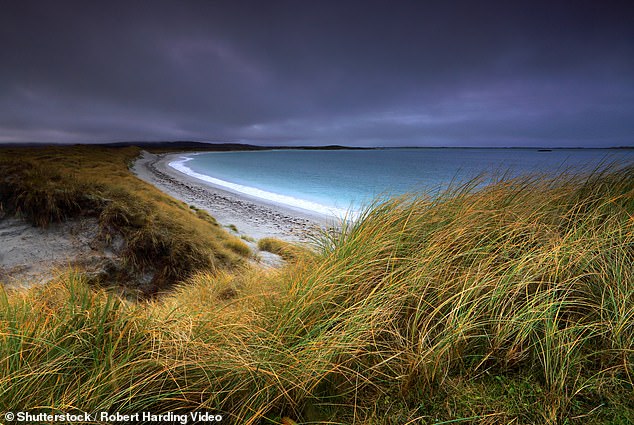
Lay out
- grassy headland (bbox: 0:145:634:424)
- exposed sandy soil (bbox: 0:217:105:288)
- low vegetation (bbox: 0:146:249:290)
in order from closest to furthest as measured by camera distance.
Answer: grassy headland (bbox: 0:145:634:424), exposed sandy soil (bbox: 0:217:105:288), low vegetation (bbox: 0:146:249:290)

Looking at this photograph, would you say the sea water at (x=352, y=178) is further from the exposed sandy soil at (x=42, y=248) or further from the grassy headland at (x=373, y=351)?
the exposed sandy soil at (x=42, y=248)

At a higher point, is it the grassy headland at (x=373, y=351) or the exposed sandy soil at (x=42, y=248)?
the grassy headland at (x=373, y=351)

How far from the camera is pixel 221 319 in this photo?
1792 mm

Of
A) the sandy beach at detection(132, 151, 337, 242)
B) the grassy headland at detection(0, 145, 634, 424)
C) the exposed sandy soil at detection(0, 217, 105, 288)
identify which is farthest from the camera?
the sandy beach at detection(132, 151, 337, 242)

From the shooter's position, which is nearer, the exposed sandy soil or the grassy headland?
the grassy headland

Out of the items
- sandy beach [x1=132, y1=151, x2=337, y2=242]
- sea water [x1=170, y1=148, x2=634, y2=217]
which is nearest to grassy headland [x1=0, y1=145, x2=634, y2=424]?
sea water [x1=170, y1=148, x2=634, y2=217]

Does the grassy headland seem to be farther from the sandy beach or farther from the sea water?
the sandy beach

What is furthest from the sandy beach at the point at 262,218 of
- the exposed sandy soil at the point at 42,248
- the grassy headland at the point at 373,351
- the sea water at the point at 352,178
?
the grassy headland at the point at 373,351

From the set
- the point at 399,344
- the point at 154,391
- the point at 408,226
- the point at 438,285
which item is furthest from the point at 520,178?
the point at 154,391

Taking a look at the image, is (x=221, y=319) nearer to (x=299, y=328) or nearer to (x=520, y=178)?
(x=299, y=328)

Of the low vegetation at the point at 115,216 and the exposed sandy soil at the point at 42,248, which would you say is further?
the low vegetation at the point at 115,216

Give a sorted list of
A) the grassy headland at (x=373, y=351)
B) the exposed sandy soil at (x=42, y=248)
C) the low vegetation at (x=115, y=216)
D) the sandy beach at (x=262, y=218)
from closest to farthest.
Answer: the grassy headland at (x=373, y=351) → the exposed sandy soil at (x=42, y=248) → the low vegetation at (x=115, y=216) → the sandy beach at (x=262, y=218)

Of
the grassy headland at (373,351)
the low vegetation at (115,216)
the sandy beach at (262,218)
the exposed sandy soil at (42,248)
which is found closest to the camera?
the grassy headland at (373,351)

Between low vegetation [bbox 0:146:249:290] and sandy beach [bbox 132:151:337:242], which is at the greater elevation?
low vegetation [bbox 0:146:249:290]
